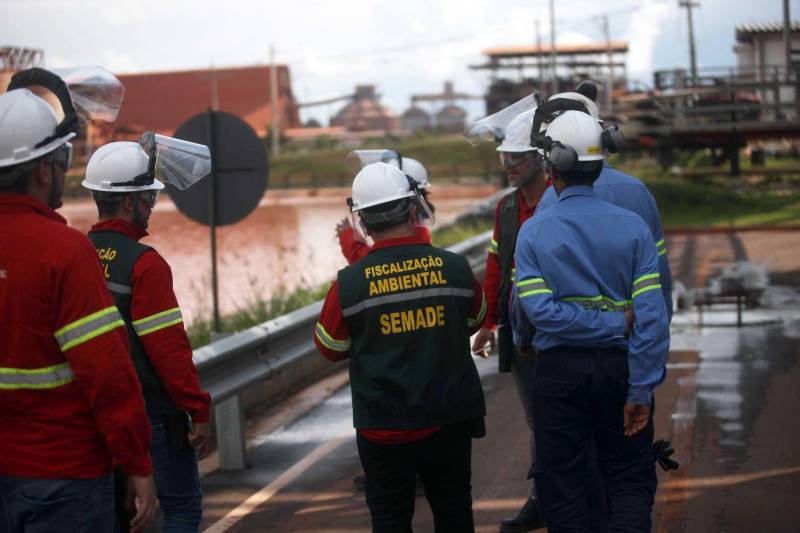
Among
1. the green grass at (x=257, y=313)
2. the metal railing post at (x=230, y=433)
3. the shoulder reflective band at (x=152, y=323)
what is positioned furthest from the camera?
the green grass at (x=257, y=313)

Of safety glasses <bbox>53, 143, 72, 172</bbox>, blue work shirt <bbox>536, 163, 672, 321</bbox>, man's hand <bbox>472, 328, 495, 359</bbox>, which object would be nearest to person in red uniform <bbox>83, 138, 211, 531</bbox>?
safety glasses <bbox>53, 143, 72, 172</bbox>

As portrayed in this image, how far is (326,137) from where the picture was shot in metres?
102

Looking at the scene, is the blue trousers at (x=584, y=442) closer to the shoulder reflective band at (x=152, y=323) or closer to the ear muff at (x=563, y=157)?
the ear muff at (x=563, y=157)

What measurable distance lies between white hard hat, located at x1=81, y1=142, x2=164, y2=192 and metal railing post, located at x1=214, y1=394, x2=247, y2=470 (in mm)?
3265

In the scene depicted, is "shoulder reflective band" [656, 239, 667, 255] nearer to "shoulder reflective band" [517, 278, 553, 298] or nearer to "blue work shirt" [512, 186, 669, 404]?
"blue work shirt" [512, 186, 669, 404]

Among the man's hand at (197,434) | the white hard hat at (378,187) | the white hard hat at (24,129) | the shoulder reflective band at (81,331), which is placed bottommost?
the man's hand at (197,434)

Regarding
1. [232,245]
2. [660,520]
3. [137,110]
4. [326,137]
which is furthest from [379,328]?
[137,110]

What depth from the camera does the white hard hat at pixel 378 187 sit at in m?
4.67

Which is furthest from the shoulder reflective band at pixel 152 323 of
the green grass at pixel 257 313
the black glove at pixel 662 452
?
the green grass at pixel 257 313

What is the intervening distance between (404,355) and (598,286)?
2.65 feet

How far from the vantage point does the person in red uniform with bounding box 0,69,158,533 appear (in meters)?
3.40

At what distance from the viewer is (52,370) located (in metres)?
3.46

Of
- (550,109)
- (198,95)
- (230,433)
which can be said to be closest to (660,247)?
(550,109)

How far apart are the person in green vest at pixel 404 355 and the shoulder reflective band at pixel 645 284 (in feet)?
2.04
